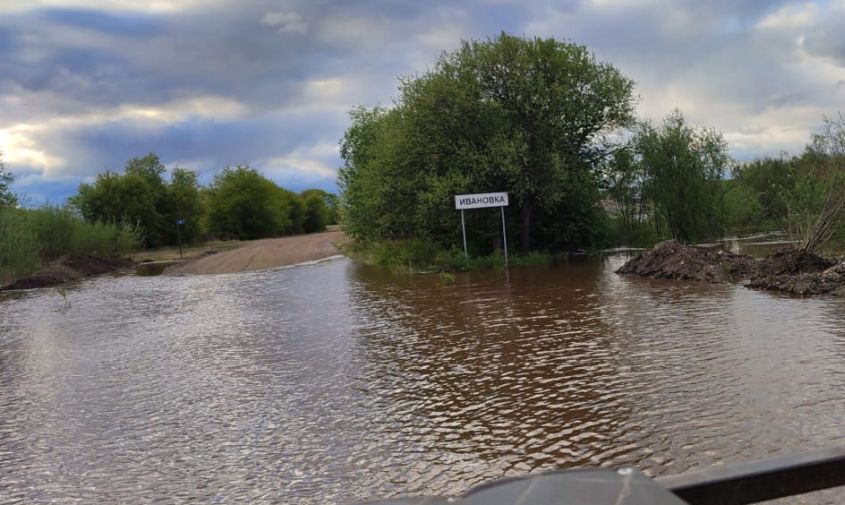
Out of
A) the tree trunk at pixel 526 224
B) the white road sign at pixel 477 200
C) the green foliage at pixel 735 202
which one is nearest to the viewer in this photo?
the white road sign at pixel 477 200

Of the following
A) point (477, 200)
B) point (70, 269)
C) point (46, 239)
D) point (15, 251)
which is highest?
point (46, 239)

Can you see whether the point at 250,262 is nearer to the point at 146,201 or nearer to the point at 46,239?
the point at 46,239

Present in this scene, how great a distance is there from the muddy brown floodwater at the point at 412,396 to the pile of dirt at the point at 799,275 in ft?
2.91

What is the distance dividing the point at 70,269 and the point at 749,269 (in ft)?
115

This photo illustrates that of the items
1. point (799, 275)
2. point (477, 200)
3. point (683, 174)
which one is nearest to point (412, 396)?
point (799, 275)

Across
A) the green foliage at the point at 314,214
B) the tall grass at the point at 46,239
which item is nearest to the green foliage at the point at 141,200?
the tall grass at the point at 46,239

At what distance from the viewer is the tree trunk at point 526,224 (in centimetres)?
2842

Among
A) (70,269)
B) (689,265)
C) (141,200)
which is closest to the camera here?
(689,265)

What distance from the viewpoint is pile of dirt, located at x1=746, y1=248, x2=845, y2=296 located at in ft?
47.1

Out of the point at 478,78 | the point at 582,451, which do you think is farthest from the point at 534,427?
the point at 478,78

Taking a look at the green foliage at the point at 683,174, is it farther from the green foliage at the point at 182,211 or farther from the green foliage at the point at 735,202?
the green foliage at the point at 182,211

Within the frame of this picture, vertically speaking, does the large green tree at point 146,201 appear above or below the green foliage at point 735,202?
above

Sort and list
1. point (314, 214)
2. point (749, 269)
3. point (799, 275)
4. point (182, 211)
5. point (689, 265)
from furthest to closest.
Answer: point (314, 214) < point (182, 211) < point (689, 265) < point (749, 269) < point (799, 275)

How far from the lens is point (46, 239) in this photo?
129ft
